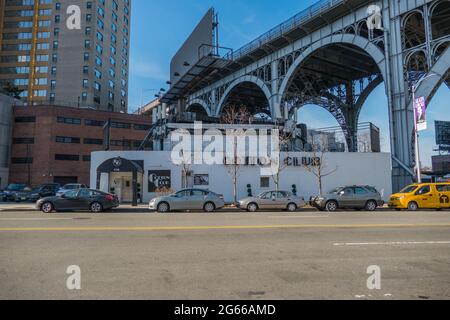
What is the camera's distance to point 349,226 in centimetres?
1121

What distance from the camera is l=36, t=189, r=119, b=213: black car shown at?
17234 millimetres

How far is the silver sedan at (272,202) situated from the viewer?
18719mm

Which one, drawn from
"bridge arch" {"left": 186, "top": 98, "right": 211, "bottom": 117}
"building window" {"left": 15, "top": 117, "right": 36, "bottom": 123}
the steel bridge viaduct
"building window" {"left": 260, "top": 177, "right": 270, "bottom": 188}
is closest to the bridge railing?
the steel bridge viaduct

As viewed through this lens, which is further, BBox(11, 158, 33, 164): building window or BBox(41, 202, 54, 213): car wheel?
BBox(11, 158, 33, 164): building window

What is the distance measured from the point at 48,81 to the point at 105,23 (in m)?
18.9

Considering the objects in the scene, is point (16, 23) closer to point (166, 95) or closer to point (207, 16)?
point (166, 95)

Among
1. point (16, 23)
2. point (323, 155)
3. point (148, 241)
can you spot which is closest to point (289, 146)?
point (323, 155)

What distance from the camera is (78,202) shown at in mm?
17578

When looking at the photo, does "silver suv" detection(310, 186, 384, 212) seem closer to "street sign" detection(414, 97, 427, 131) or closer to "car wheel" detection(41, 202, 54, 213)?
Answer: "street sign" detection(414, 97, 427, 131)

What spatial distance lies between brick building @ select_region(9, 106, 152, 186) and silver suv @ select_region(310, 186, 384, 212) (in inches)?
1824

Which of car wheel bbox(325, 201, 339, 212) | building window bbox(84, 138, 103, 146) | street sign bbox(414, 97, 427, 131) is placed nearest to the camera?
car wheel bbox(325, 201, 339, 212)

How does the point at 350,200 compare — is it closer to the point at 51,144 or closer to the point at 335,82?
the point at 335,82

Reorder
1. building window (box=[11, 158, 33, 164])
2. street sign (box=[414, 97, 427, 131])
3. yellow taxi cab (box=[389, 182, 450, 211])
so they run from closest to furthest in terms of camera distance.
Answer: yellow taxi cab (box=[389, 182, 450, 211])
street sign (box=[414, 97, 427, 131])
building window (box=[11, 158, 33, 164])

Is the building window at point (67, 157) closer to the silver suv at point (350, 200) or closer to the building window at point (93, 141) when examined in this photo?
the building window at point (93, 141)
